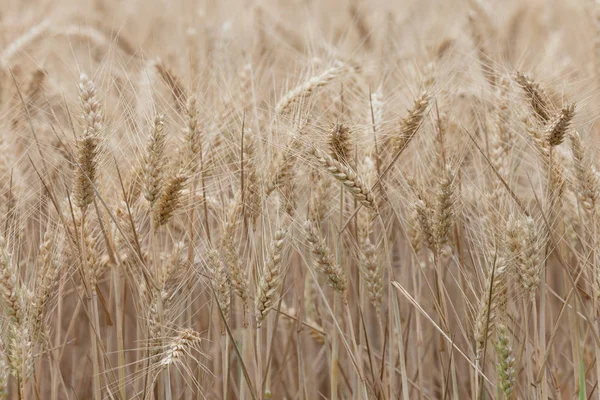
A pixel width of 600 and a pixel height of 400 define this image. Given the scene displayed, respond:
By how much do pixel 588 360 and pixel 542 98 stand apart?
0.82m

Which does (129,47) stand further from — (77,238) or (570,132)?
(570,132)

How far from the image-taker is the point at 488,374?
6.32ft

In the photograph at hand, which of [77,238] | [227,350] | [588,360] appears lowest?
[588,360]

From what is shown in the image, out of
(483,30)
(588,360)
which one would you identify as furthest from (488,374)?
(483,30)

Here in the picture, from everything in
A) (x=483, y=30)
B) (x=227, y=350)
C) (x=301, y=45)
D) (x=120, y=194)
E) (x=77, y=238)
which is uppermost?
(x=301, y=45)

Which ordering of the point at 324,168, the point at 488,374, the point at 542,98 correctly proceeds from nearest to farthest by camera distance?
the point at 324,168
the point at 542,98
the point at 488,374

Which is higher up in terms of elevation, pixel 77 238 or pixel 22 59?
pixel 22 59

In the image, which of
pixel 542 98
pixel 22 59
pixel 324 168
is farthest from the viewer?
pixel 22 59

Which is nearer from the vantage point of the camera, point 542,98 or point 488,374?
point 542,98

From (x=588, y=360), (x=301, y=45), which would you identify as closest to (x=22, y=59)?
(x=301, y=45)

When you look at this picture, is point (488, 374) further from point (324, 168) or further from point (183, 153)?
point (183, 153)

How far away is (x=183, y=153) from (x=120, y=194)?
0.61 ft

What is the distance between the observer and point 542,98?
1.73 m

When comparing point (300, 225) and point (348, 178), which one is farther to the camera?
point (300, 225)
